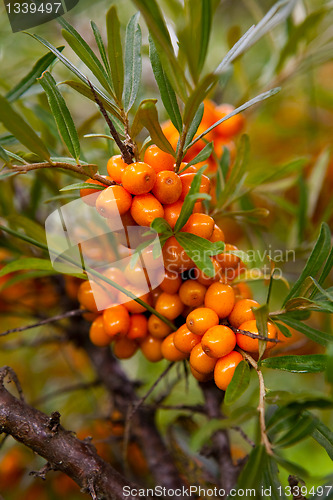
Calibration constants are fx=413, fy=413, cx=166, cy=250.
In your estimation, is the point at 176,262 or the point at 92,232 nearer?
the point at 176,262

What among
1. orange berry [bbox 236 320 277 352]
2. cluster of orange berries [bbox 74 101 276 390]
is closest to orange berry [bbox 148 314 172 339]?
cluster of orange berries [bbox 74 101 276 390]

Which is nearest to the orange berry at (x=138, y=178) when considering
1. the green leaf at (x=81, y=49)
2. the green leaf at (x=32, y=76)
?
the green leaf at (x=81, y=49)

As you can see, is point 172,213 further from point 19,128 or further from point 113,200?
point 19,128

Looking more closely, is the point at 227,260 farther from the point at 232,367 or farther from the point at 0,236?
the point at 0,236

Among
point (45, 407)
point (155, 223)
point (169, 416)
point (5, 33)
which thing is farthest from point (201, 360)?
point (5, 33)

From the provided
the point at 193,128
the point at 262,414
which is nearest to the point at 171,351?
the point at 262,414

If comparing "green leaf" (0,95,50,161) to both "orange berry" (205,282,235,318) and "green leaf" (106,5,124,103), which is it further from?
"orange berry" (205,282,235,318)
